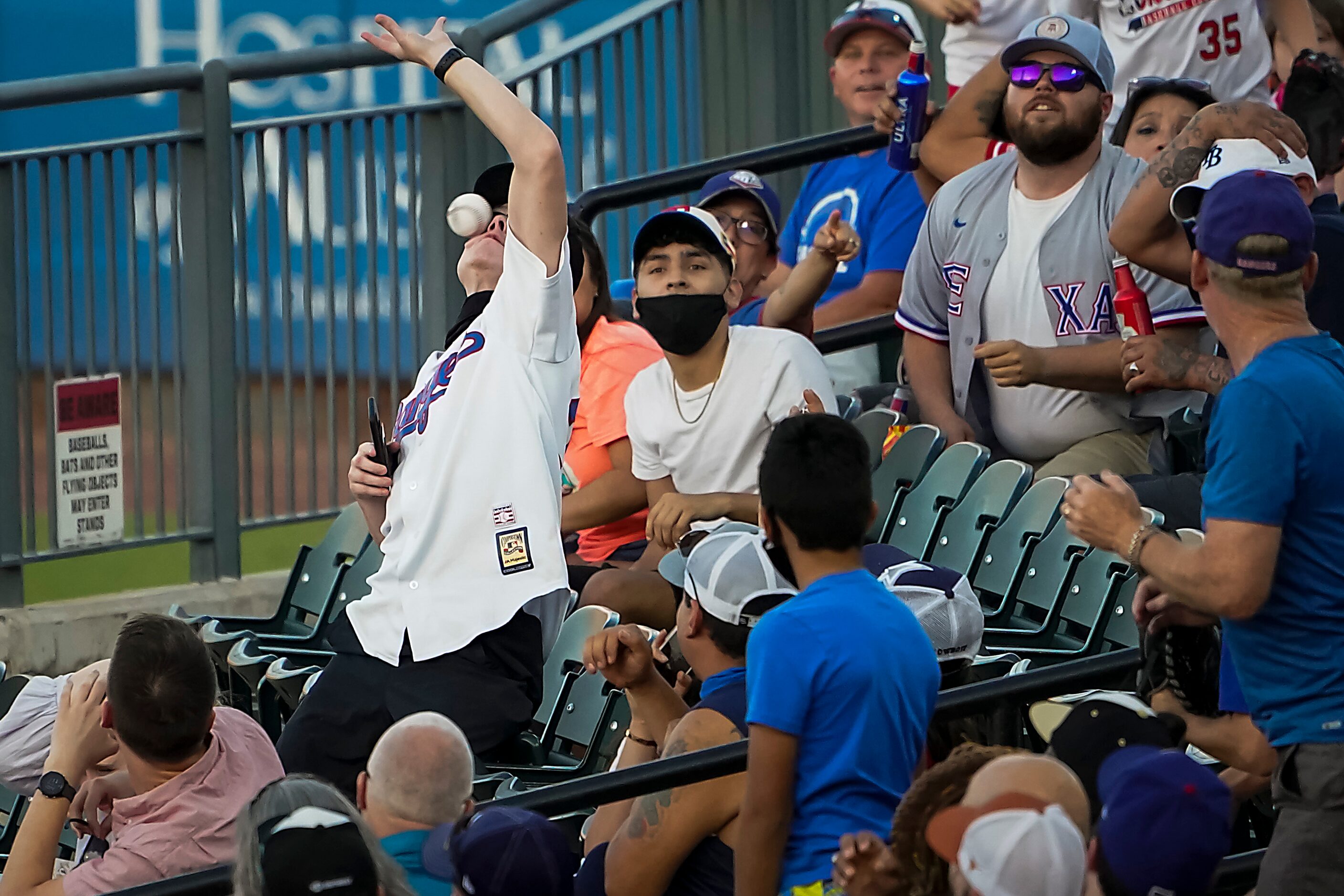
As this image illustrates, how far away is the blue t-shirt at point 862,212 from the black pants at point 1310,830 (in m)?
3.43

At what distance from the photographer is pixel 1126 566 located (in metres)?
4.24

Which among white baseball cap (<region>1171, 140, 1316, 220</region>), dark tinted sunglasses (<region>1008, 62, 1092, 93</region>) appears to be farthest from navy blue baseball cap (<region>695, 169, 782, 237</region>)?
white baseball cap (<region>1171, 140, 1316, 220</region>)

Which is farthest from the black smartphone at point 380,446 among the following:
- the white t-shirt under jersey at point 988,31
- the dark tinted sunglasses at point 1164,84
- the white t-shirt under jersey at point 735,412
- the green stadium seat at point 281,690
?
the white t-shirt under jersey at point 988,31

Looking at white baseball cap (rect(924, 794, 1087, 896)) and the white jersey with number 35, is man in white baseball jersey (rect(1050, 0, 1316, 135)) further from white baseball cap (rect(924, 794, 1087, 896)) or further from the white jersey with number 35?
white baseball cap (rect(924, 794, 1087, 896))

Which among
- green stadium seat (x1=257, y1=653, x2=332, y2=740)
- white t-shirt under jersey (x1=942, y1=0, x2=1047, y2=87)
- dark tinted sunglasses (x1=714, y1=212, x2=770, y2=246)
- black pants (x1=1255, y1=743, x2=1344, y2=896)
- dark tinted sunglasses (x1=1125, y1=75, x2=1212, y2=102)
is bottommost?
green stadium seat (x1=257, y1=653, x2=332, y2=740)

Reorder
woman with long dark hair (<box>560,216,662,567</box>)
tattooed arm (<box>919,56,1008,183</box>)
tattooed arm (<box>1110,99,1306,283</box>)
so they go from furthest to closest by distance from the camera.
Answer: tattooed arm (<box>919,56,1008,183</box>) → woman with long dark hair (<box>560,216,662,567</box>) → tattooed arm (<box>1110,99,1306,283</box>)

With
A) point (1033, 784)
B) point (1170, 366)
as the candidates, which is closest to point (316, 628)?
point (1170, 366)

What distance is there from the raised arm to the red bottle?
1.65 meters

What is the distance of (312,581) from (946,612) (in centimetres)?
287

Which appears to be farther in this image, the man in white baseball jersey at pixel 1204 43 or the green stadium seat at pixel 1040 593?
the man in white baseball jersey at pixel 1204 43

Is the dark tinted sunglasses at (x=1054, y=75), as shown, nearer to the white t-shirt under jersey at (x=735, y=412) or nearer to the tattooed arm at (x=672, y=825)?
the white t-shirt under jersey at (x=735, y=412)

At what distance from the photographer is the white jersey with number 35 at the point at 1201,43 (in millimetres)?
5914

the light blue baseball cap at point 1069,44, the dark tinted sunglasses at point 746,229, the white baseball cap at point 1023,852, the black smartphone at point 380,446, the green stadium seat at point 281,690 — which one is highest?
the light blue baseball cap at point 1069,44

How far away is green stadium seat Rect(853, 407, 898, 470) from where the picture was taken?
5512 millimetres
